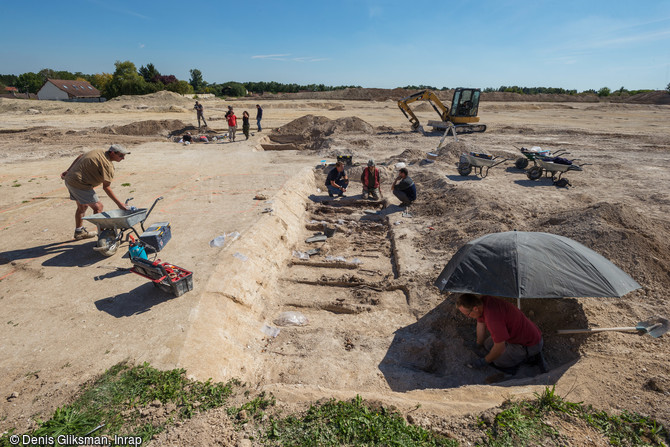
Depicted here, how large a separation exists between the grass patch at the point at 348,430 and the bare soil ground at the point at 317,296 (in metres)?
0.21

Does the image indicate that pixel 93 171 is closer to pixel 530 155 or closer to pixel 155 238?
pixel 155 238

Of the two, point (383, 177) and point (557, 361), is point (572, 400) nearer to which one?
point (557, 361)

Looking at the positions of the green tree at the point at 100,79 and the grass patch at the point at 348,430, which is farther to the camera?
the green tree at the point at 100,79

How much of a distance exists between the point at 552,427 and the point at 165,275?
15.2 feet

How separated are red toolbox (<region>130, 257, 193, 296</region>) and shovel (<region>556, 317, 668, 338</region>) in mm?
5156

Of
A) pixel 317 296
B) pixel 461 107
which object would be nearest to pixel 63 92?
pixel 461 107

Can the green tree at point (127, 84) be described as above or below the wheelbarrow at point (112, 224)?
above

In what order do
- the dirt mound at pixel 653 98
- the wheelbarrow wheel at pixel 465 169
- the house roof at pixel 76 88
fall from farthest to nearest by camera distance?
the house roof at pixel 76 88
the dirt mound at pixel 653 98
the wheelbarrow wheel at pixel 465 169

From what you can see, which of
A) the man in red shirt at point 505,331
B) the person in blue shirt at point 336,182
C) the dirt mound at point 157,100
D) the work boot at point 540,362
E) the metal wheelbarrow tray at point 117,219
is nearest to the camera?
the man in red shirt at point 505,331

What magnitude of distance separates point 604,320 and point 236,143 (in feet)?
57.3

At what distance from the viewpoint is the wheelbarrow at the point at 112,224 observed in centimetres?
544

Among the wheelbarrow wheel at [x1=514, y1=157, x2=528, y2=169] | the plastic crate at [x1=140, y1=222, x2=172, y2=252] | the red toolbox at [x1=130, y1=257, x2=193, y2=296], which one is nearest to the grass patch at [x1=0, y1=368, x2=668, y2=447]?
the red toolbox at [x1=130, y1=257, x2=193, y2=296]

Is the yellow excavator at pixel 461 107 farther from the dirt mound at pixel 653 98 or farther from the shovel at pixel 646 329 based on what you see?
the dirt mound at pixel 653 98

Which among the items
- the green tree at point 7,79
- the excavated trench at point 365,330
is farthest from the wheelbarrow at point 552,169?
the green tree at point 7,79
